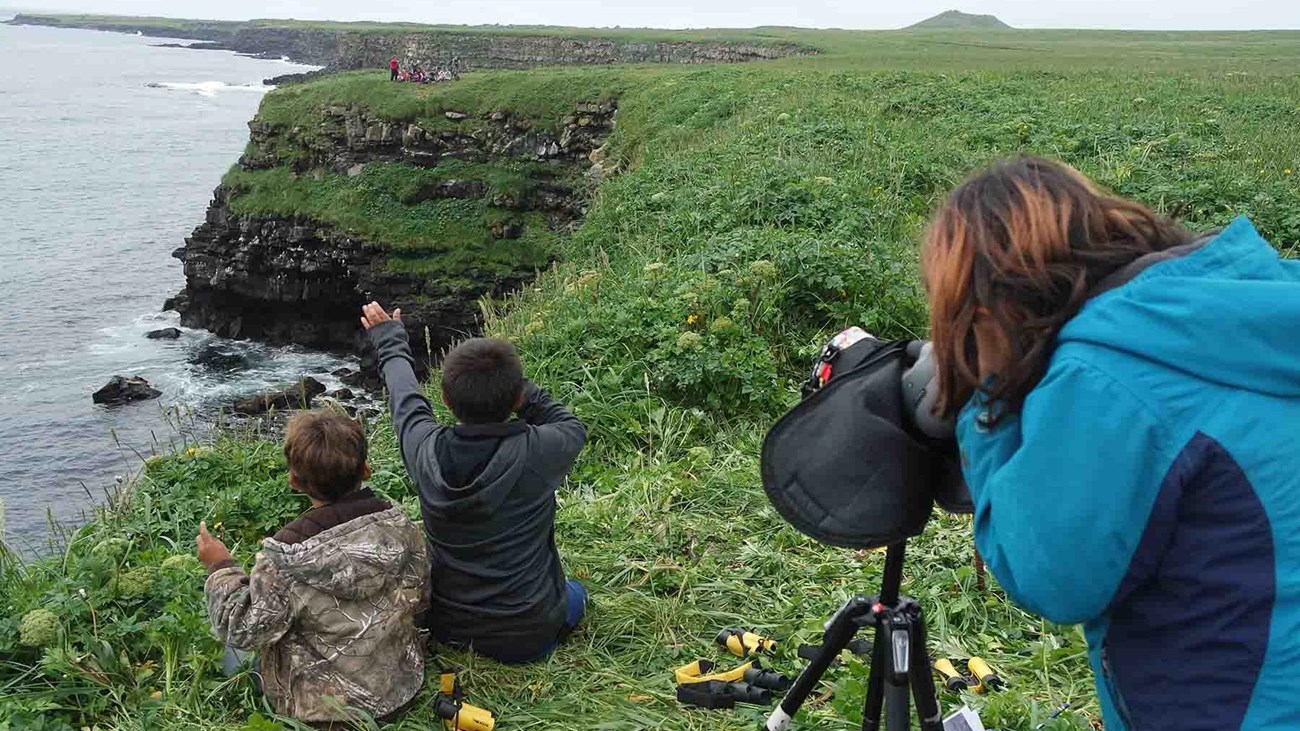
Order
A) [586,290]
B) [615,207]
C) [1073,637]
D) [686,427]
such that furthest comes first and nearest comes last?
[615,207]
[586,290]
[686,427]
[1073,637]

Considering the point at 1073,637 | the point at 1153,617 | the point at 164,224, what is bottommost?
the point at 164,224

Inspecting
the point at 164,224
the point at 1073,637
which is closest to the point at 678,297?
the point at 1073,637

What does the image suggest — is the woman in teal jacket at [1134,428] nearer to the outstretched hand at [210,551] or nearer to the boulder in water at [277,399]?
the outstretched hand at [210,551]

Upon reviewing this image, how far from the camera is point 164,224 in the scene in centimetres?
4422

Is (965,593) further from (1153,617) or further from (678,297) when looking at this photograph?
(678,297)

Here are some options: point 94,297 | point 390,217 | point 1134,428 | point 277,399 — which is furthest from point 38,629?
point 94,297

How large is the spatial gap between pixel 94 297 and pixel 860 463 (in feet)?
122

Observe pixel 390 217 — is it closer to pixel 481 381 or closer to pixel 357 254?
pixel 357 254

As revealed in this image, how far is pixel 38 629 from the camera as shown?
4.09 meters

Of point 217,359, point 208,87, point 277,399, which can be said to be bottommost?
point 217,359

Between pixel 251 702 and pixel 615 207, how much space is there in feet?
34.8

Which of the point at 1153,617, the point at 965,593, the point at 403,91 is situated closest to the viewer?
the point at 1153,617

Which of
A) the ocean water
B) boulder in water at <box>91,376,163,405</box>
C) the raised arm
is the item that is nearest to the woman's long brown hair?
the raised arm

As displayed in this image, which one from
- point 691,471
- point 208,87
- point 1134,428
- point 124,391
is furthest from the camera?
point 208,87
